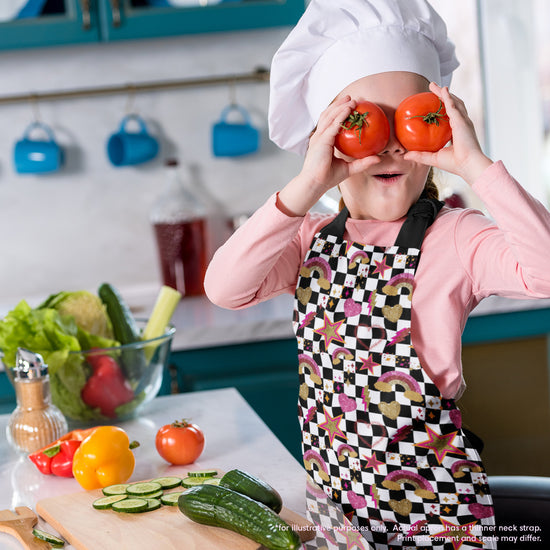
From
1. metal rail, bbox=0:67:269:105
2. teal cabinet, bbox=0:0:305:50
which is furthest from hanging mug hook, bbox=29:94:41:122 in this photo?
teal cabinet, bbox=0:0:305:50

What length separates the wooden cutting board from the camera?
860 mm

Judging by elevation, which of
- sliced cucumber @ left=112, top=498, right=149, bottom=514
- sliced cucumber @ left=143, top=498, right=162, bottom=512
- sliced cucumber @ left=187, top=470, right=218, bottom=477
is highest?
sliced cucumber @ left=112, top=498, right=149, bottom=514

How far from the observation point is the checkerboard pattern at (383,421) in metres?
0.98

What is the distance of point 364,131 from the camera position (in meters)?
0.95

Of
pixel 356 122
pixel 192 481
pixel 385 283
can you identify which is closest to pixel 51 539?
pixel 192 481

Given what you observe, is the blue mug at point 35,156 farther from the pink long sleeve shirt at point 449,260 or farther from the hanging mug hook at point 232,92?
the pink long sleeve shirt at point 449,260

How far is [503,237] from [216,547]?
514mm

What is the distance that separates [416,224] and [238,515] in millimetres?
460

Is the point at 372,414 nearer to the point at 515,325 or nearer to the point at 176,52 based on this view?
the point at 515,325

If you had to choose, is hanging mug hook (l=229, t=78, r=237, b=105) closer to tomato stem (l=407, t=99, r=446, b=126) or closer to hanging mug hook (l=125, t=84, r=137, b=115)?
hanging mug hook (l=125, t=84, r=137, b=115)

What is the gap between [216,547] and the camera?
846 millimetres

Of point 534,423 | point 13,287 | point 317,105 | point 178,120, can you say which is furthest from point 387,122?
point 13,287

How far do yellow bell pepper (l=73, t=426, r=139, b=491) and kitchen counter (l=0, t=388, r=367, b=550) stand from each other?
0.04 metres

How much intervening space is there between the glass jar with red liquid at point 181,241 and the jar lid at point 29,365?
1180mm
